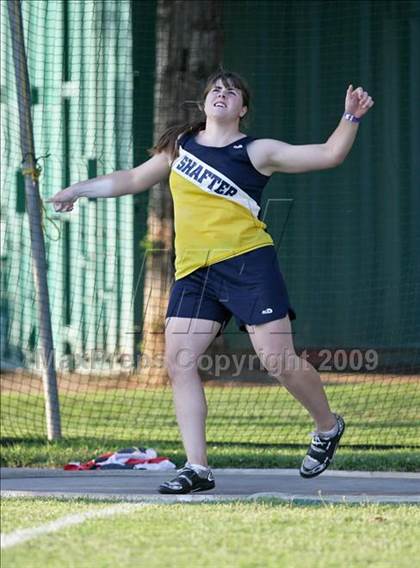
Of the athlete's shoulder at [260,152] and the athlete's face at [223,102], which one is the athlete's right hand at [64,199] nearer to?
the athlete's face at [223,102]

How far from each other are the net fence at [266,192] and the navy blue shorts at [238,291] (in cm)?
625

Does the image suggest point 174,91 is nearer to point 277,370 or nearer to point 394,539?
point 277,370

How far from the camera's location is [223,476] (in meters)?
7.67

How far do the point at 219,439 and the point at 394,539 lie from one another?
15.0 ft

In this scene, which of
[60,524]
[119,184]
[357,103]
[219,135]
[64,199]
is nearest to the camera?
[60,524]

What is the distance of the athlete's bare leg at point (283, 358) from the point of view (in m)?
6.27

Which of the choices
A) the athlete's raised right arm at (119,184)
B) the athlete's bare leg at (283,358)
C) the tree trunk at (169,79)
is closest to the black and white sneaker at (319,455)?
the athlete's bare leg at (283,358)

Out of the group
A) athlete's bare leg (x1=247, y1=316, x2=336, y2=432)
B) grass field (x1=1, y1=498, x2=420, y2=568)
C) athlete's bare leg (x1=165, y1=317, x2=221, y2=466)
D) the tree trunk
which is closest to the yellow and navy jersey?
athlete's bare leg (x1=165, y1=317, x2=221, y2=466)

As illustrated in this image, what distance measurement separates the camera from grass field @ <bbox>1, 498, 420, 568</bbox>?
4.59 metres

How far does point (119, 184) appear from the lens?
6727 millimetres

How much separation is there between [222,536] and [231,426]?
5.23 meters

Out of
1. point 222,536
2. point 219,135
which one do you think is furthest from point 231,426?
point 222,536

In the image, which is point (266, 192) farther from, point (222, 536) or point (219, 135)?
point (222, 536)

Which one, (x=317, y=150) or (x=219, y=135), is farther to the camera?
(x=219, y=135)
